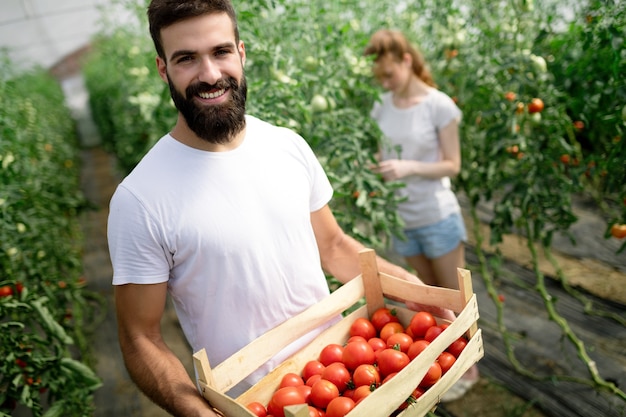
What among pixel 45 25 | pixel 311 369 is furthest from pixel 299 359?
pixel 45 25

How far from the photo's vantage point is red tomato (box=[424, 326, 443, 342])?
1048 mm

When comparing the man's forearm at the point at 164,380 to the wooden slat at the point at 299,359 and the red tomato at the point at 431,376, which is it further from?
the red tomato at the point at 431,376

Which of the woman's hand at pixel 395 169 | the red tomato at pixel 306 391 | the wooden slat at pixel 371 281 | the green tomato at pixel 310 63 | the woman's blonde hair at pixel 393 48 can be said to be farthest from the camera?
the woman's blonde hair at pixel 393 48

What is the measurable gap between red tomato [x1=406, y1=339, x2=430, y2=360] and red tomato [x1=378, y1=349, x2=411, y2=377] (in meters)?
0.02

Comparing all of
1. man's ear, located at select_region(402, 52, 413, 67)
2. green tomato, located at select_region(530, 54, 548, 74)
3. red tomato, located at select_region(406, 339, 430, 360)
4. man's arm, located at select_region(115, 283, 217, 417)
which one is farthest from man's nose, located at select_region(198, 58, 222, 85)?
green tomato, located at select_region(530, 54, 548, 74)

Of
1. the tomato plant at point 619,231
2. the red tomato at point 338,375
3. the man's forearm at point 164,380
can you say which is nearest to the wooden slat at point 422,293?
the red tomato at point 338,375

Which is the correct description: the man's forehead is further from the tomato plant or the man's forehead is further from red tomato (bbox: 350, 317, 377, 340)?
the tomato plant

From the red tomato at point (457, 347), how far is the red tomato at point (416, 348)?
5 centimetres

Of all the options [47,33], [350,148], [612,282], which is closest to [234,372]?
[350,148]

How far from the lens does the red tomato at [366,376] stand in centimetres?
100

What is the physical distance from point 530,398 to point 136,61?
3806mm

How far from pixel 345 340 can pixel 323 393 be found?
23 cm

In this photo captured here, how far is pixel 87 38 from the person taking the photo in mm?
8984

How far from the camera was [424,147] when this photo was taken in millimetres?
2279
